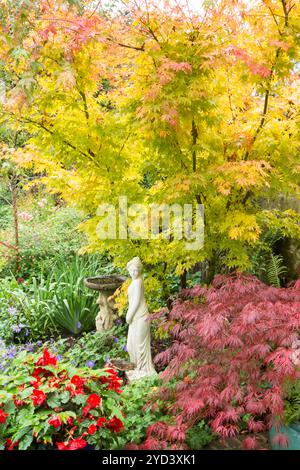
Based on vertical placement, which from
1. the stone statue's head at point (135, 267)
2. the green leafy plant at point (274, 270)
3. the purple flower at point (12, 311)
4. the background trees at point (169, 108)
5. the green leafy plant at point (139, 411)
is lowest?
the green leafy plant at point (139, 411)

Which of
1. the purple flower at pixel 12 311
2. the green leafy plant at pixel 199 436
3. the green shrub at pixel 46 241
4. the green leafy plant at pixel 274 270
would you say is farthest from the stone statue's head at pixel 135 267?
the green shrub at pixel 46 241

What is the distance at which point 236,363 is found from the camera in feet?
10.1

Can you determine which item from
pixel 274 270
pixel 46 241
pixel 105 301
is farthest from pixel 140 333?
pixel 46 241

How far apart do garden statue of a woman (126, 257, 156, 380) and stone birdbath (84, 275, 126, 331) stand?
1099 mm

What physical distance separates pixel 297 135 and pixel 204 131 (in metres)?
0.85

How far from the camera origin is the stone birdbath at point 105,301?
5707 millimetres

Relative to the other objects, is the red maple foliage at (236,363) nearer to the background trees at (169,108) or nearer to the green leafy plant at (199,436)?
the green leafy plant at (199,436)

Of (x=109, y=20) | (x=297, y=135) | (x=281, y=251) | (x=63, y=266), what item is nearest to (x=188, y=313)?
(x=297, y=135)

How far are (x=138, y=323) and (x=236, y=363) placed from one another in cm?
164

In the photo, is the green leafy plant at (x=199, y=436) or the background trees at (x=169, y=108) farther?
the background trees at (x=169, y=108)

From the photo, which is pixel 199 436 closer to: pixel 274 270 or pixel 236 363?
pixel 236 363

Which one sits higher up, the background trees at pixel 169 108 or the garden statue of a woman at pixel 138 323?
the background trees at pixel 169 108

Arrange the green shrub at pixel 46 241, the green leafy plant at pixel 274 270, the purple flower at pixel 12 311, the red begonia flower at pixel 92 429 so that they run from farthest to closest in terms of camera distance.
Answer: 1. the green shrub at pixel 46 241
2. the purple flower at pixel 12 311
3. the green leafy plant at pixel 274 270
4. the red begonia flower at pixel 92 429

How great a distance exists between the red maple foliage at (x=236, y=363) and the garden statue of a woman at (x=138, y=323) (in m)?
1.09
